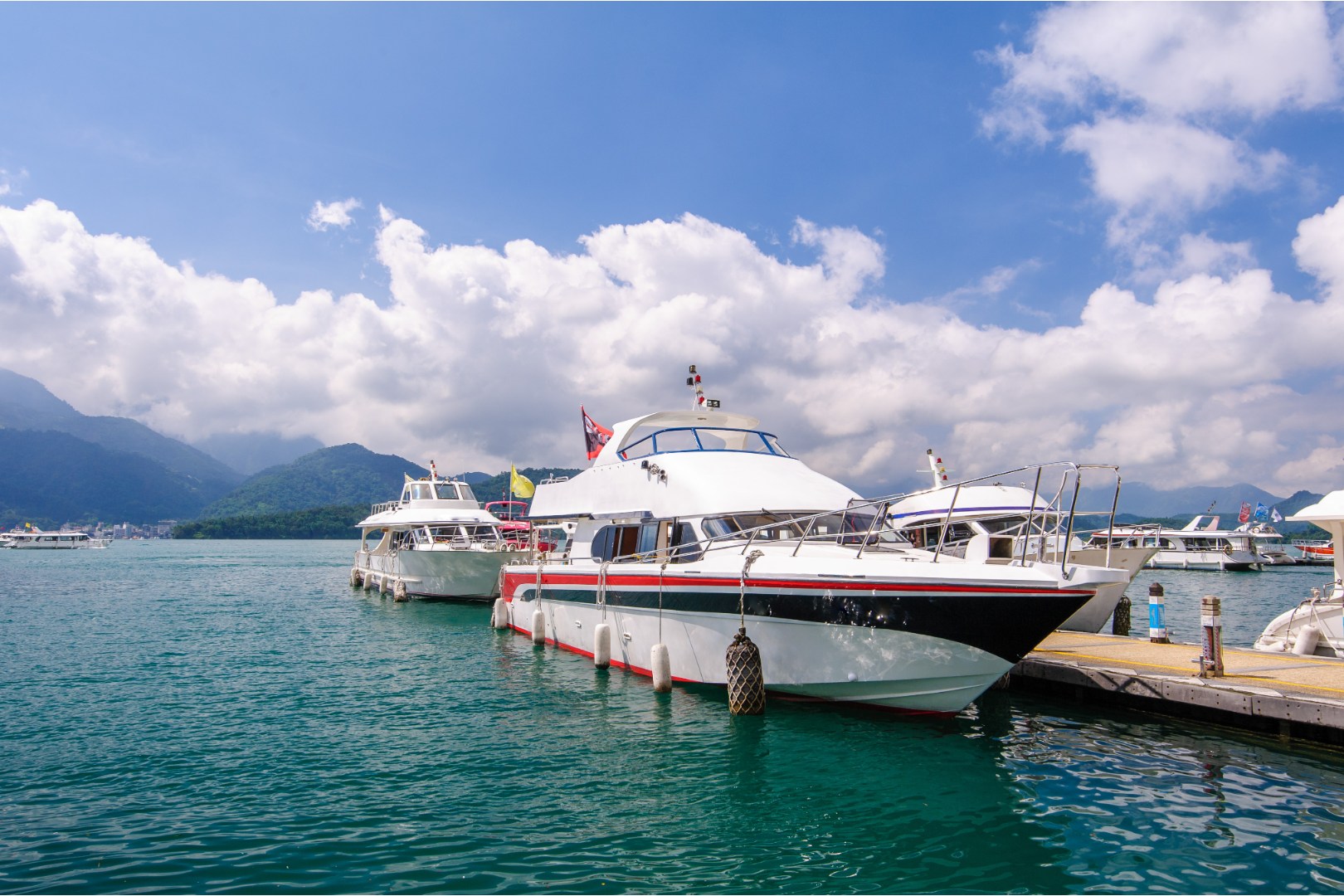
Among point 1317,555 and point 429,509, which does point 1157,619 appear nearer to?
point 429,509

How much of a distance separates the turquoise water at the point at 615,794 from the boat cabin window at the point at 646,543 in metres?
2.44

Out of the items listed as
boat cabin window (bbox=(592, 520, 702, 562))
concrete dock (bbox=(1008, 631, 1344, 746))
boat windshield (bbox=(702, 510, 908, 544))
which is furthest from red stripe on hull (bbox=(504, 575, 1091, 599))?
concrete dock (bbox=(1008, 631, 1344, 746))

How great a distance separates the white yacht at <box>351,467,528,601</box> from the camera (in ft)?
108

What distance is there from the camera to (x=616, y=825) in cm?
801

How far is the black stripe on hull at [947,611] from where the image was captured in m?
10.1

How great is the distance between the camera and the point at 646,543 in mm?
15539

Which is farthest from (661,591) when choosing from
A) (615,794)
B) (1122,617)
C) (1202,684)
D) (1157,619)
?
(1122,617)

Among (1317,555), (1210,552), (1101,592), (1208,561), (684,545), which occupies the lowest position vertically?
(1101,592)

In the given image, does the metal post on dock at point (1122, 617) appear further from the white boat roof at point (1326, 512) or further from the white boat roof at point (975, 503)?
the white boat roof at point (1326, 512)

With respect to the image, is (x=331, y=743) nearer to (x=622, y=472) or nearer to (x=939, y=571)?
(x=622, y=472)

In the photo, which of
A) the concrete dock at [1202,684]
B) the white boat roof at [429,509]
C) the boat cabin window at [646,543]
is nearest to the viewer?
the concrete dock at [1202,684]

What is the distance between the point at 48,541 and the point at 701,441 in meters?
142

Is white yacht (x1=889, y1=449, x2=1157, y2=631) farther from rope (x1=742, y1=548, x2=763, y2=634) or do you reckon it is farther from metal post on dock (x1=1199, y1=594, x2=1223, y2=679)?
rope (x1=742, y1=548, x2=763, y2=634)

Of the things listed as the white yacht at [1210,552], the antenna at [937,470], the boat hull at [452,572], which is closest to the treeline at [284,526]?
the boat hull at [452,572]
